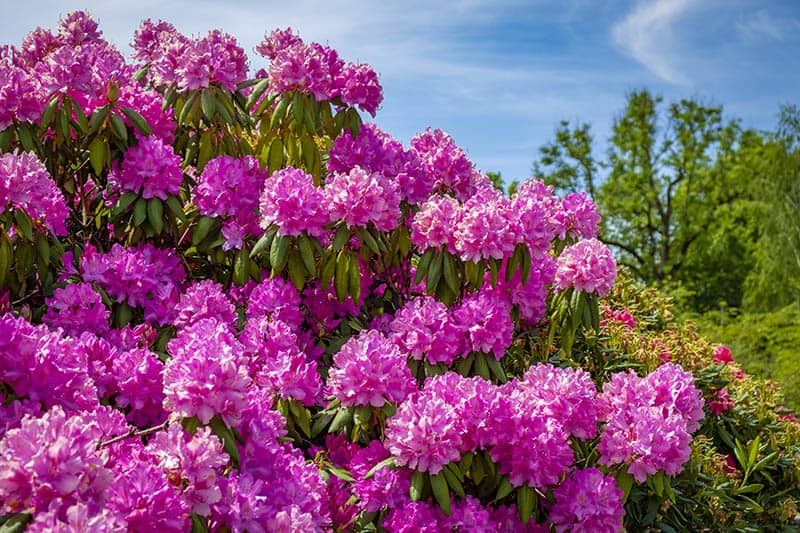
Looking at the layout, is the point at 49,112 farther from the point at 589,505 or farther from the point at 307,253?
the point at 589,505

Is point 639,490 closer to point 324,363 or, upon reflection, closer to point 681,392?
point 681,392

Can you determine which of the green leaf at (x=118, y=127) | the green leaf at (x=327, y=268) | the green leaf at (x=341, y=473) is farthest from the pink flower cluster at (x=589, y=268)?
the green leaf at (x=118, y=127)

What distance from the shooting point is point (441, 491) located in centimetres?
207

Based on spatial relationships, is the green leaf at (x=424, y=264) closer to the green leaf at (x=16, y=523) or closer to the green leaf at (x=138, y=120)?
the green leaf at (x=138, y=120)

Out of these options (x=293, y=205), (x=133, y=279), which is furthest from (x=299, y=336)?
(x=133, y=279)

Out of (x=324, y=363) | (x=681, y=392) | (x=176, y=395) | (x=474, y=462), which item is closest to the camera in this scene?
(x=176, y=395)

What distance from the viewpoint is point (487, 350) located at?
263 centimetres

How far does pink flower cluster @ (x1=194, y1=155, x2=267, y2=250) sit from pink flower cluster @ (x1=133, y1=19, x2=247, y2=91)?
1.14 feet

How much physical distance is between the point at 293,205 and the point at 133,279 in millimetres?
667

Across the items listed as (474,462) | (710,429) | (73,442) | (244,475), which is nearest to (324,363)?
(474,462)

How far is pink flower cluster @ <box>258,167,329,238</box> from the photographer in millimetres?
2592

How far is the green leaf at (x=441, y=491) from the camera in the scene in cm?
206

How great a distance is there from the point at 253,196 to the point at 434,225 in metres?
0.73

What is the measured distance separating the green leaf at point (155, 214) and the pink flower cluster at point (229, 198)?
14cm
